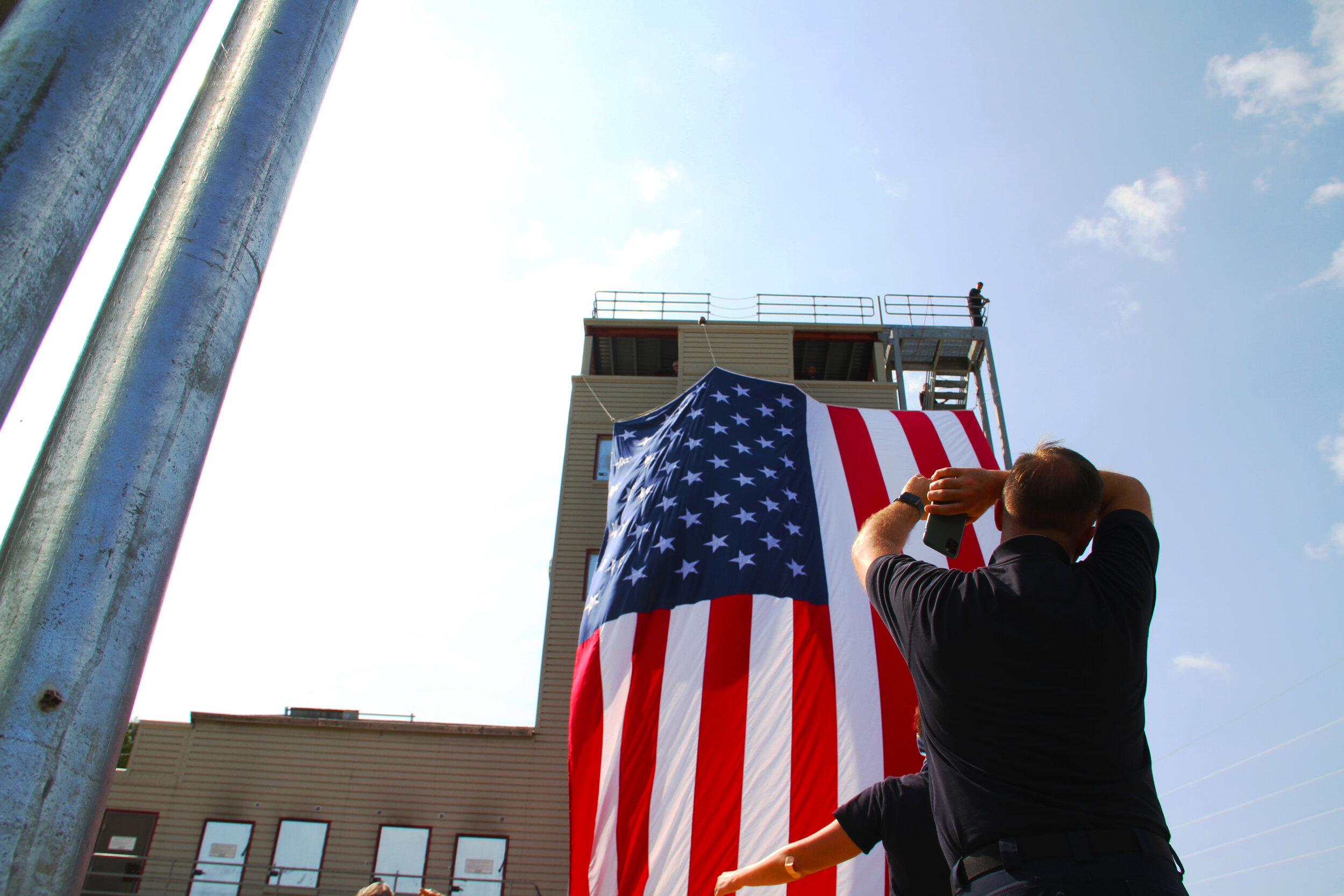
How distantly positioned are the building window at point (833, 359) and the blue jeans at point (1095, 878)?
16852 millimetres

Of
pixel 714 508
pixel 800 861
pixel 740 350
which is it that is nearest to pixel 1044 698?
pixel 800 861

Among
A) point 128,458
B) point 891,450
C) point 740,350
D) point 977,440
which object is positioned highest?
point 740,350

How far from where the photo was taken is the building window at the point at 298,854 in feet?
42.0

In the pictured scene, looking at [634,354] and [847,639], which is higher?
[634,354]

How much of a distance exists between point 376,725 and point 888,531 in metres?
13.5

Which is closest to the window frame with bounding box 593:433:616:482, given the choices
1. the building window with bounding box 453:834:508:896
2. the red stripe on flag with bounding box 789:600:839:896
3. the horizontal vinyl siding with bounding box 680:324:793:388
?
the horizontal vinyl siding with bounding box 680:324:793:388

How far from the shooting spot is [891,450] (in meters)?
10.3

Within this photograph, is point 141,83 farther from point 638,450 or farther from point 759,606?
point 638,450

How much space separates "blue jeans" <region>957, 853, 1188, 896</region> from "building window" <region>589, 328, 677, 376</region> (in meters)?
16.7

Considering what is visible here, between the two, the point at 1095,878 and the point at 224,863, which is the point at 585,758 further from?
the point at 224,863

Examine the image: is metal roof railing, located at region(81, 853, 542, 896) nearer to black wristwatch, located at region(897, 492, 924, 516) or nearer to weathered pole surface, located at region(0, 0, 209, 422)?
black wristwatch, located at region(897, 492, 924, 516)

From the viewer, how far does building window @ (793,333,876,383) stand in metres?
18.5

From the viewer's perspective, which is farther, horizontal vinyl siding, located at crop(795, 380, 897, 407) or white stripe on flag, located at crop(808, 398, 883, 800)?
horizontal vinyl siding, located at crop(795, 380, 897, 407)

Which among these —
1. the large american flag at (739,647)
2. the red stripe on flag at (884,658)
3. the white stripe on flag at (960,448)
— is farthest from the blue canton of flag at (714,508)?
the white stripe on flag at (960,448)
